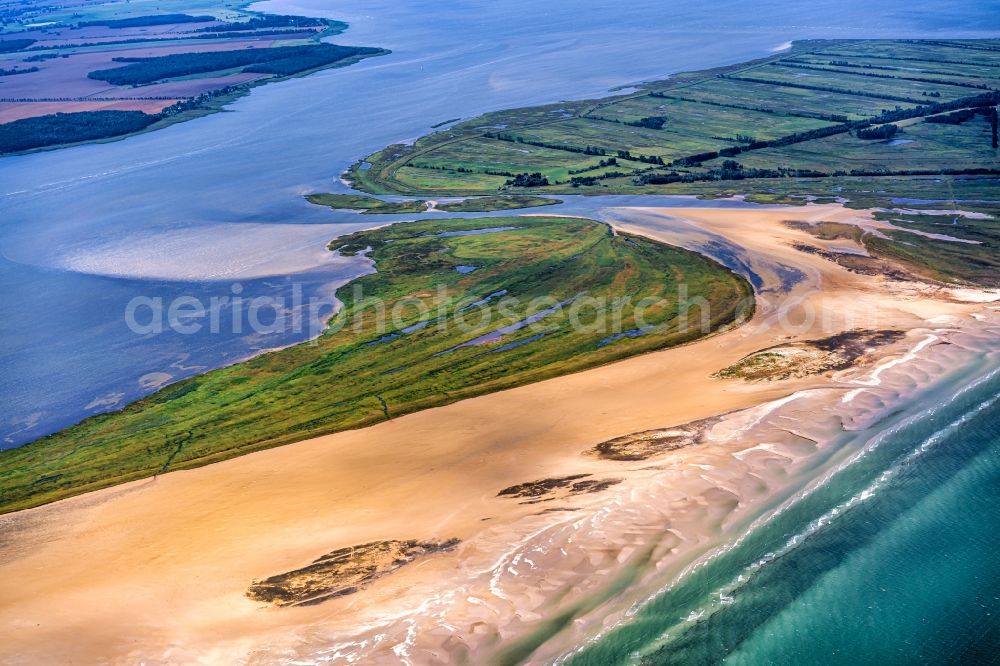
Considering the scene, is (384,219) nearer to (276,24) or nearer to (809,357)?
(809,357)

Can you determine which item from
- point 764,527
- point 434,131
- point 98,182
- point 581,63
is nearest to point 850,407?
point 764,527

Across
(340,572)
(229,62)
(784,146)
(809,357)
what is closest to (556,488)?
(340,572)

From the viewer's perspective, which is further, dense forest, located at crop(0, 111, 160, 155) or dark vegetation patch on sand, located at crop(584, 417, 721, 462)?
dense forest, located at crop(0, 111, 160, 155)

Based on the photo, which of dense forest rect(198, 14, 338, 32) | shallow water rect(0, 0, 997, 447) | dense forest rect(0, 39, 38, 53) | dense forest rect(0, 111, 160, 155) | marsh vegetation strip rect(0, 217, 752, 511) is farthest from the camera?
dense forest rect(198, 14, 338, 32)

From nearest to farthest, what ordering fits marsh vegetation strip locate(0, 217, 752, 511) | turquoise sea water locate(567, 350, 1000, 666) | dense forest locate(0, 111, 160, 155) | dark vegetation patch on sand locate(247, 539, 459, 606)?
turquoise sea water locate(567, 350, 1000, 666)
dark vegetation patch on sand locate(247, 539, 459, 606)
marsh vegetation strip locate(0, 217, 752, 511)
dense forest locate(0, 111, 160, 155)

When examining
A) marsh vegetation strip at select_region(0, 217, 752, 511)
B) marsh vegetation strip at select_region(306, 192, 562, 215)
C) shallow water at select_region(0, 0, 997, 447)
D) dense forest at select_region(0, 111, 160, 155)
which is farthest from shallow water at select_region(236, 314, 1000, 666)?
dense forest at select_region(0, 111, 160, 155)

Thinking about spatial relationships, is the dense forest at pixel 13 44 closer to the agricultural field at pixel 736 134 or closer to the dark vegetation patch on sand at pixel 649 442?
the agricultural field at pixel 736 134

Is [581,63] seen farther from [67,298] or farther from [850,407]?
[850,407]

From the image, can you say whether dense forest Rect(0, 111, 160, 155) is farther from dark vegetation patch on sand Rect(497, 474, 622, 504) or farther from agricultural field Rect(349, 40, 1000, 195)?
dark vegetation patch on sand Rect(497, 474, 622, 504)

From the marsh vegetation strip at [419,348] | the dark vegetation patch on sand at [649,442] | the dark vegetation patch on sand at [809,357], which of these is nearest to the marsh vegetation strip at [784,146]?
the dark vegetation patch on sand at [809,357]
